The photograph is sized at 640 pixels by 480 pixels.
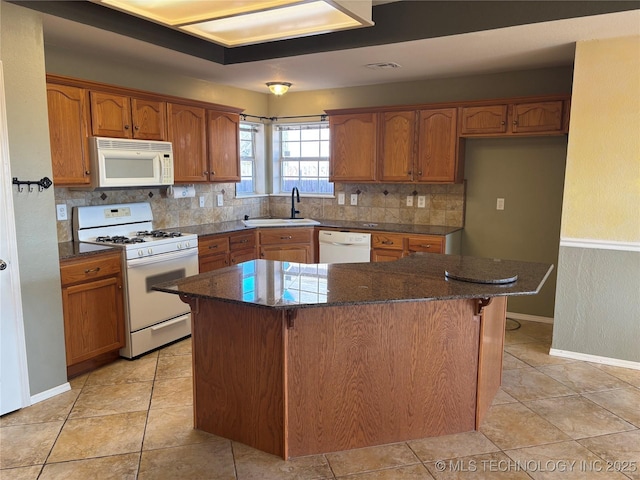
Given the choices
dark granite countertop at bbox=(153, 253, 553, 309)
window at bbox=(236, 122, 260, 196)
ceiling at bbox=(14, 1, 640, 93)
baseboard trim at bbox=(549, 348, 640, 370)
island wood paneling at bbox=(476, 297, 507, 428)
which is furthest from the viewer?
window at bbox=(236, 122, 260, 196)

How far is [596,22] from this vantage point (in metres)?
2.96

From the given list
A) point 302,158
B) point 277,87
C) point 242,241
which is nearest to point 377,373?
point 242,241

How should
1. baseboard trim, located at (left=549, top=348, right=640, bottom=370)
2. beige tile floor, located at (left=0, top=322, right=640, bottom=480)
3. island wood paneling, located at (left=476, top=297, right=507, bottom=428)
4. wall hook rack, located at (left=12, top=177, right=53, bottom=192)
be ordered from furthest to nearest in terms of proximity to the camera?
baseboard trim, located at (left=549, top=348, right=640, bottom=370) < wall hook rack, located at (left=12, top=177, right=53, bottom=192) < island wood paneling, located at (left=476, top=297, right=507, bottom=428) < beige tile floor, located at (left=0, top=322, right=640, bottom=480)

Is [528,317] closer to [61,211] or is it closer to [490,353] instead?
[490,353]

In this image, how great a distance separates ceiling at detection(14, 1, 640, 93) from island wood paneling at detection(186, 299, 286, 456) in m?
2.07

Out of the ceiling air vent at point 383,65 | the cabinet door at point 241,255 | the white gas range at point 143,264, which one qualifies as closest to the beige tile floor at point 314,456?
the white gas range at point 143,264

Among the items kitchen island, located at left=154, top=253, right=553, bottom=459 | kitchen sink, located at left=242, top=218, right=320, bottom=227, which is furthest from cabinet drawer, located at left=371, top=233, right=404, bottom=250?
kitchen island, located at left=154, top=253, right=553, bottom=459

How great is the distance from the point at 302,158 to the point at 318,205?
2.02 ft

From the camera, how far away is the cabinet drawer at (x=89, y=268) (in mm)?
3246

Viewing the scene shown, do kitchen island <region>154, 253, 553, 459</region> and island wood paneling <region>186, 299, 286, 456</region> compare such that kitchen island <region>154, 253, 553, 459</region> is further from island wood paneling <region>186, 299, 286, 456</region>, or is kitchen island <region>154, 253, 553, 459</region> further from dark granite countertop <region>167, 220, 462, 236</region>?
dark granite countertop <region>167, 220, 462, 236</region>

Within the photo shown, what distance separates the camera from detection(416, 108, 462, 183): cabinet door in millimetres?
4582

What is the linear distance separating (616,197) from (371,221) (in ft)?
8.16

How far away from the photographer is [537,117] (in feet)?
13.8

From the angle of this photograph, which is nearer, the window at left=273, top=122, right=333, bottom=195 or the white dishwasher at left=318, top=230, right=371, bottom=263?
the white dishwasher at left=318, top=230, right=371, bottom=263
